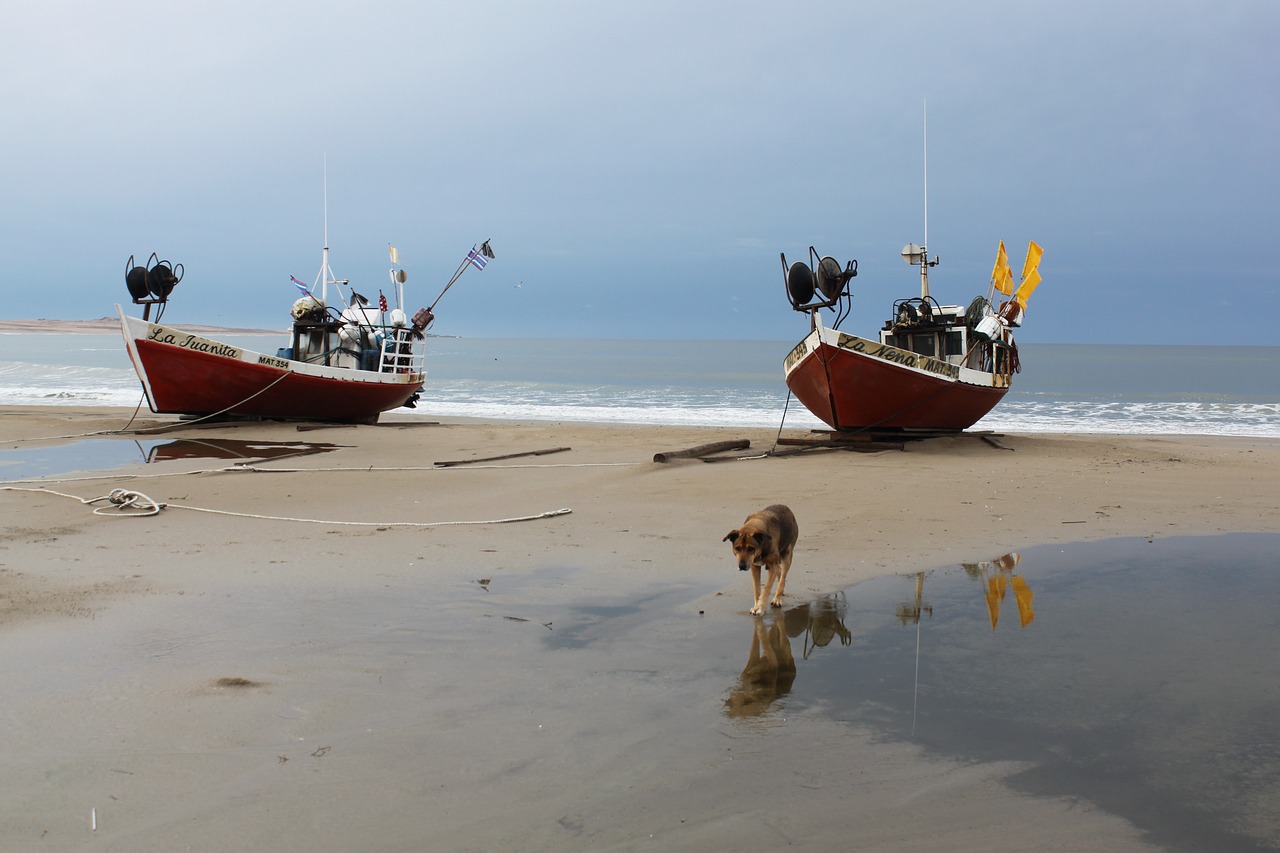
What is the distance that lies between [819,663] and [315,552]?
4.29 m

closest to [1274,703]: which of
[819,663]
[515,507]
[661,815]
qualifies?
[819,663]

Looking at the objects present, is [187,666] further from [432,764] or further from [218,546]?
[218,546]

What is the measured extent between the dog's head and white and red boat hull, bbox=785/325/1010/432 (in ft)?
34.9

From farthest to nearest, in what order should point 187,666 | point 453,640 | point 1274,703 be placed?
point 453,640 < point 187,666 < point 1274,703

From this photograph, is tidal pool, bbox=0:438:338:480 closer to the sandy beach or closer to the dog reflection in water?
the sandy beach

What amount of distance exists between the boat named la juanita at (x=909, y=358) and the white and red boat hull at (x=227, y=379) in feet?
32.5

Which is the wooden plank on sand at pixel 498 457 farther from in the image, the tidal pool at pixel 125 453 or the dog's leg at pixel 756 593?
the dog's leg at pixel 756 593

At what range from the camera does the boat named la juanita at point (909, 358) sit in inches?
634

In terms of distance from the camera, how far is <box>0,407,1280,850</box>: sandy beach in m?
3.38

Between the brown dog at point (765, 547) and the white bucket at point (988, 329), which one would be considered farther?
the white bucket at point (988, 329)

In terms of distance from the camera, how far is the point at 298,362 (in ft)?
68.5

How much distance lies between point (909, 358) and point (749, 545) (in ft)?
37.8

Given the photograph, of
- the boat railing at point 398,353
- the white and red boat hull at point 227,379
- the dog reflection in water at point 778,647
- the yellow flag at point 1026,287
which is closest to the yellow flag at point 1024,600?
the dog reflection in water at point 778,647

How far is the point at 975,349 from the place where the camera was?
1883 cm
